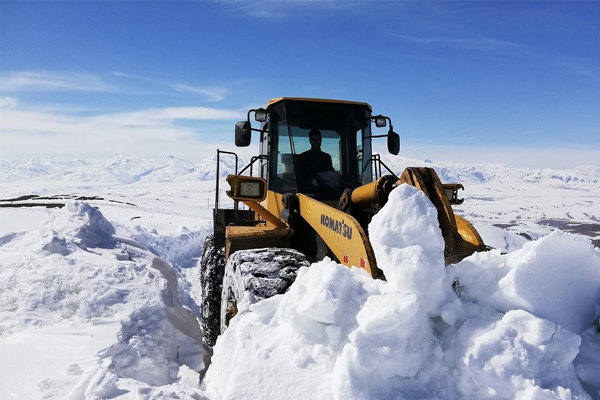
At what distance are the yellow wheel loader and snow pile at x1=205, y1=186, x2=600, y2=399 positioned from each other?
48cm

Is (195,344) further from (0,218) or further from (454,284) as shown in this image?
(0,218)

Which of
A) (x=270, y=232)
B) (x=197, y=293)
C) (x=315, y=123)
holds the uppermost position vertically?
(x=315, y=123)

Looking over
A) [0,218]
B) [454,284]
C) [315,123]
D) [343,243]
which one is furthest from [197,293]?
[0,218]

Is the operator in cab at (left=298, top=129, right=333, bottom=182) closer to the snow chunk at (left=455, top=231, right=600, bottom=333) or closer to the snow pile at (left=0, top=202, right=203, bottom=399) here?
the snow pile at (left=0, top=202, right=203, bottom=399)

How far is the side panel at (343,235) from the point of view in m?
2.58

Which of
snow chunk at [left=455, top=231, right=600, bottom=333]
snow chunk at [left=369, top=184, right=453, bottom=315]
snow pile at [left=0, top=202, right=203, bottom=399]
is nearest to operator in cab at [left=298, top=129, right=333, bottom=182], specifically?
snow pile at [left=0, top=202, right=203, bottom=399]

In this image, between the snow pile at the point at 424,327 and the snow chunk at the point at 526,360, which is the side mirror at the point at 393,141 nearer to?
the snow pile at the point at 424,327

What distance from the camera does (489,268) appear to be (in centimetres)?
206

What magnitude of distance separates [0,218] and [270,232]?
12.6 metres

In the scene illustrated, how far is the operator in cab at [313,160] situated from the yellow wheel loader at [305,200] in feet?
0.04

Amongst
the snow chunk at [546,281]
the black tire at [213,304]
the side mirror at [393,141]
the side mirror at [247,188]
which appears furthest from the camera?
the side mirror at [393,141]

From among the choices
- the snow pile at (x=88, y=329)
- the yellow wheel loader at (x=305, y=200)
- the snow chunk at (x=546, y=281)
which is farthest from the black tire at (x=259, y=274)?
the snow chunk at (x=546, y=281)

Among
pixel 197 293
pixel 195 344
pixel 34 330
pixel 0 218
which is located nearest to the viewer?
pixel 34 330

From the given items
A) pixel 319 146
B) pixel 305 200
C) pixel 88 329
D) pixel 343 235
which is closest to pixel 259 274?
pixel 343 235
